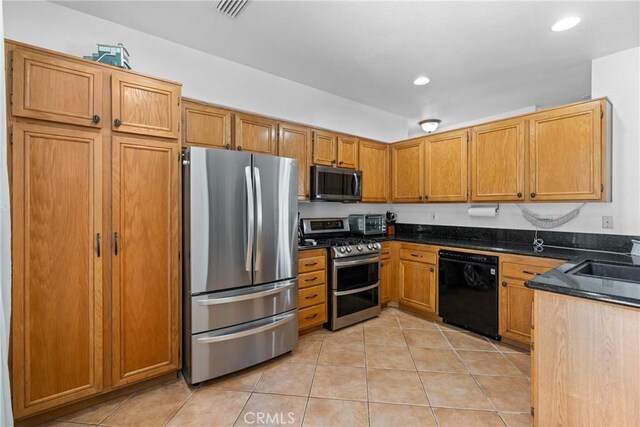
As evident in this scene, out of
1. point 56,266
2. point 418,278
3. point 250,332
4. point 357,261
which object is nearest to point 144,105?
point 56,266

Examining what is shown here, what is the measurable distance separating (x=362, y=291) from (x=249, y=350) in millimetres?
1459

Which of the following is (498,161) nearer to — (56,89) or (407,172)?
(407,172)

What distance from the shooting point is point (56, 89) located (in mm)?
1684

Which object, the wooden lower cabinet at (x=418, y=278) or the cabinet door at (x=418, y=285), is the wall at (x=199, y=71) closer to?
the wooden lower cabinet at (x=418, y=278)

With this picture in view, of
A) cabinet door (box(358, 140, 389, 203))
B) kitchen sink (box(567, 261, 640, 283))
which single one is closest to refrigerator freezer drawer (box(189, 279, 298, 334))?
cabinet door (box(358, 140, 389, 203))

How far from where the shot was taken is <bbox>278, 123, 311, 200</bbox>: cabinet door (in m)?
3.04

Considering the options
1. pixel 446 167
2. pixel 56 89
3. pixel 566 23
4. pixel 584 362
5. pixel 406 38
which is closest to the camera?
pixel 584 362

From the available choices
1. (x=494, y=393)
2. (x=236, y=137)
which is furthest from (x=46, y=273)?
(x=494, y=393)

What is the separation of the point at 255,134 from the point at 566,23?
2698 mm

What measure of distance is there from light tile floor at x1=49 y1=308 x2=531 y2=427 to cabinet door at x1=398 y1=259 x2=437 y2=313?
611 mm

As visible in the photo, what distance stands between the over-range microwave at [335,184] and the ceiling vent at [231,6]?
5.21 ft

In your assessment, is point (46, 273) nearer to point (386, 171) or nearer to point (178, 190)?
point (178, 190)

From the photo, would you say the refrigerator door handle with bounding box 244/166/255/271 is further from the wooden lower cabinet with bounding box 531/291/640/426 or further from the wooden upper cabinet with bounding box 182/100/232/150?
the wooden lower cabinet with bounding box 531/291/640/426

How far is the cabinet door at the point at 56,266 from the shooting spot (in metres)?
1.60
